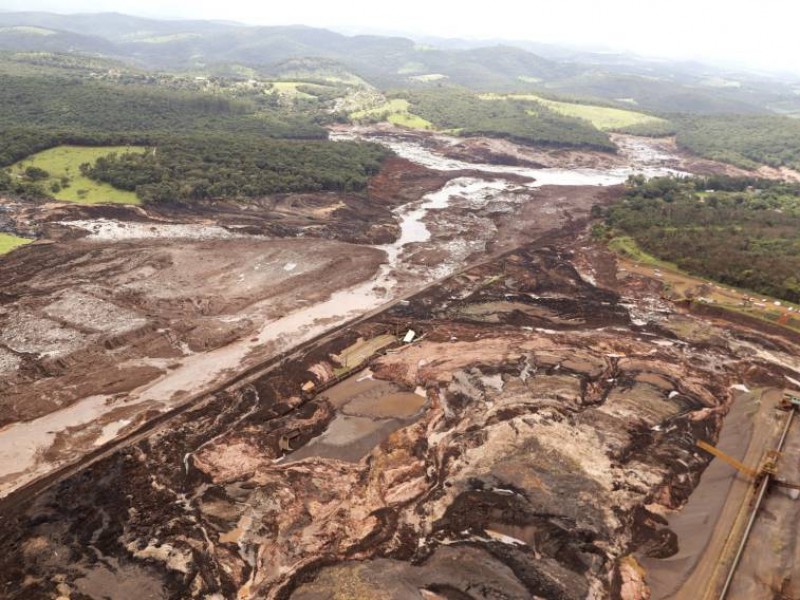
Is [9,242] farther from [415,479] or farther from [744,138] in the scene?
[744,138]

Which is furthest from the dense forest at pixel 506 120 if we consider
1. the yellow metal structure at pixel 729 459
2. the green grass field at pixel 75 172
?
the yellow metal structure at pixel 729 459

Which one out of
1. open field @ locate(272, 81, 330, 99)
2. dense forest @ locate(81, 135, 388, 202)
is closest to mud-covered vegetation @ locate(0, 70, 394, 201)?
dense forest @ locate(81, 135, 388, 202)

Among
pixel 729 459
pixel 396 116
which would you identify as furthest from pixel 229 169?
pixel 396 116

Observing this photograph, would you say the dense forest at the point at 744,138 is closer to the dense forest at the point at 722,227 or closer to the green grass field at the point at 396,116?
the dense forest at the point at 722,227

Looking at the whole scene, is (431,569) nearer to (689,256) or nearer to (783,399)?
(783,399)

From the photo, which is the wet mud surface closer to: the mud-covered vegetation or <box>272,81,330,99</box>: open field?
the mud-covered vegetation

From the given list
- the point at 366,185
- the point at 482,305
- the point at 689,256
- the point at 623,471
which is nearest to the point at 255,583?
the point at 623,471
